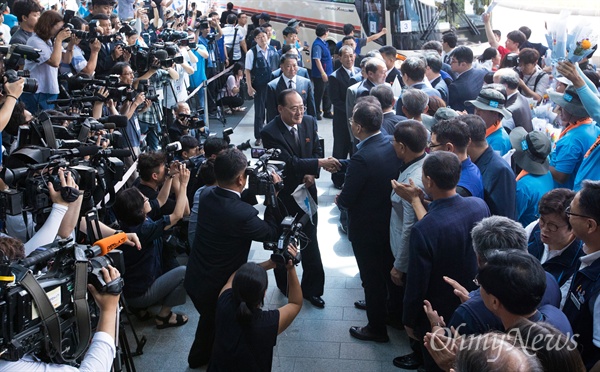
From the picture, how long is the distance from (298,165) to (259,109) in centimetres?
523

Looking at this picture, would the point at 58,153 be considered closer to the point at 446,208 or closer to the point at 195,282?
the point at 195,282

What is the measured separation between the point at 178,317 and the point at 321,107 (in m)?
8.07

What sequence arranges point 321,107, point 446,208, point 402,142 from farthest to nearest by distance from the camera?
point 321,107
point 402,142
point 446,208

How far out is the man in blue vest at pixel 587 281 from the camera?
125 inches

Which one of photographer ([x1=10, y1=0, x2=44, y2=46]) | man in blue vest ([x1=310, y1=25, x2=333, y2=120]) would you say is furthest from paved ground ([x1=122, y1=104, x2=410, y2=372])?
man in blue vest ([x1=310, y1=25, x2=333, y2=120])

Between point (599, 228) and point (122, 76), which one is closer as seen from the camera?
point (599, 228)

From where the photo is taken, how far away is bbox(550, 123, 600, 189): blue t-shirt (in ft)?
17.9

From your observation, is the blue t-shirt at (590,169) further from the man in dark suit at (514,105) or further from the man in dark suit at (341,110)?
the man in dark suit at (341,110)

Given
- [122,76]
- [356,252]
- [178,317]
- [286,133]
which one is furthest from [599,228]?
[122,76]

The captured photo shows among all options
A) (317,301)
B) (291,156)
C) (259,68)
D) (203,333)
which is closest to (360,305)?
(317,301)

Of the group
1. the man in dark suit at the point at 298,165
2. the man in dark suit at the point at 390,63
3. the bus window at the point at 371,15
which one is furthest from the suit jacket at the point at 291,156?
the bus window at the point at 371,15

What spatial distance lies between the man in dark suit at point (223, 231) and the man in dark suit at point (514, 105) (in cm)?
323

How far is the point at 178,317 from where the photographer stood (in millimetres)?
5809

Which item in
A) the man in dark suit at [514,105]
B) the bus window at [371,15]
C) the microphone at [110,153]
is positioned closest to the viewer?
the microphone at [110,153]
